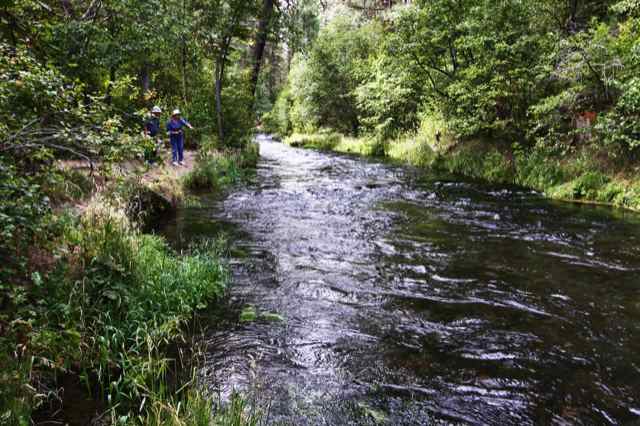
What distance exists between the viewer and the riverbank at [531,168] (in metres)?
12.9

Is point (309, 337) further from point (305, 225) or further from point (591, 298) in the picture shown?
point (305, 225)

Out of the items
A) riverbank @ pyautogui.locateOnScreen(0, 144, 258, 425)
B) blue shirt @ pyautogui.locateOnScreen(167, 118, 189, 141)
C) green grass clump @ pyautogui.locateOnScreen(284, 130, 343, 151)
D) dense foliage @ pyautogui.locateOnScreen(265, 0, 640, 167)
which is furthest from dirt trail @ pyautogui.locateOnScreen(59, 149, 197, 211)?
green grass clump @ pyautogui.locateOnScreen(284, 130, 343, 151)

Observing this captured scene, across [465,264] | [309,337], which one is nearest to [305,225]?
[465,264]

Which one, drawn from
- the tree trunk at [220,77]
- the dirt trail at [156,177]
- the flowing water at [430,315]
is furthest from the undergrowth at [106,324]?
the tree trunk at [220,77]

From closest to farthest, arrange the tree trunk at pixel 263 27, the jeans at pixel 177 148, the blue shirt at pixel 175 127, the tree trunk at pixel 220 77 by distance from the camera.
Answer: the blue shirt at pixel 175 127 < the jeans at pixel 177 148 < the tree trunk at pixel 220 77 < the tree trunk at pixel 263 27

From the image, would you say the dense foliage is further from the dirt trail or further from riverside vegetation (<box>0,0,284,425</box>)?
riverside vegetation (<box>0,0,284,425</box>)

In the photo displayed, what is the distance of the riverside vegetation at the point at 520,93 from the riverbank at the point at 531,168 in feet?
0.13

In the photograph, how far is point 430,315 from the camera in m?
5.97

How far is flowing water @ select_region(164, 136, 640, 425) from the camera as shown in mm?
4191

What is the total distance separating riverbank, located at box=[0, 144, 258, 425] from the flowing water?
54 cm

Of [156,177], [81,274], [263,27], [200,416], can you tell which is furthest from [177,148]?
[200,416]

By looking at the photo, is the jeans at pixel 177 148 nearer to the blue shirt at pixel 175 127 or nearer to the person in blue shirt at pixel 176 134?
the person in blue shirt at pixel 176 134

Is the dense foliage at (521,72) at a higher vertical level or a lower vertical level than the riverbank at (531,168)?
higher

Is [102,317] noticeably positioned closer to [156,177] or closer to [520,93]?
[156,177]
